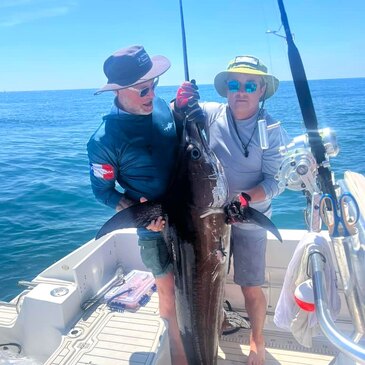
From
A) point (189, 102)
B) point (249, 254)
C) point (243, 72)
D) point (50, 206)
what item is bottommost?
point (50, 206)

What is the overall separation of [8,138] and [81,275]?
20.6 m

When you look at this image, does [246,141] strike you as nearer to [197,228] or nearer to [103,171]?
[197,228]

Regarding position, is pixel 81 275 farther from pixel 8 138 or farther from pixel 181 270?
pixel 8 138

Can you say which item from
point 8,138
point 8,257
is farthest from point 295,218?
point 8,138

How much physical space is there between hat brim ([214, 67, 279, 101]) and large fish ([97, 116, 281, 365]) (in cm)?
56

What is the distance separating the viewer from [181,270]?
269cm

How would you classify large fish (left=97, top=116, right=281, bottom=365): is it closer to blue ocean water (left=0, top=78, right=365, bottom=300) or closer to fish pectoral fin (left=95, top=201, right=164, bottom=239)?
fish pectoral fin (left=95, top=201, right=164, bottom=239)

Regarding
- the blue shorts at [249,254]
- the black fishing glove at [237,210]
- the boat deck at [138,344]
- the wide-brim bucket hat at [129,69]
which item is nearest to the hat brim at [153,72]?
the wide-brim bucket hat at [129,69]

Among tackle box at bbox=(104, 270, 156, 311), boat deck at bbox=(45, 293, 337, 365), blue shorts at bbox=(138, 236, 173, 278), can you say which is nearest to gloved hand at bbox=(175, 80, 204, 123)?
blue shorts at bbox=(138, 236, 173, 278)

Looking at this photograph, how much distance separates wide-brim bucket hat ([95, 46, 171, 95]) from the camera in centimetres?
255

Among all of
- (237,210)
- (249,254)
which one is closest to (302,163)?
(237,210)

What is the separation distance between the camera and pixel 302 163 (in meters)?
2.11

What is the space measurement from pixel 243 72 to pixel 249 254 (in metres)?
1.38

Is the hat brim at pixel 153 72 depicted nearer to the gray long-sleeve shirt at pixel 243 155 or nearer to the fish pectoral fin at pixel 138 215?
the gray long-sleeve shirt at pixel 243 155
